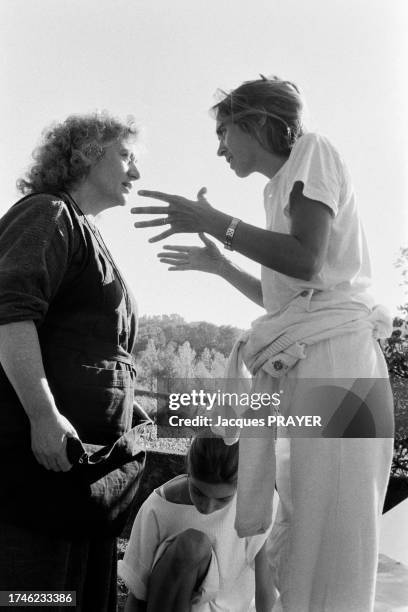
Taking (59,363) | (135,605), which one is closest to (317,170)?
(59,363)

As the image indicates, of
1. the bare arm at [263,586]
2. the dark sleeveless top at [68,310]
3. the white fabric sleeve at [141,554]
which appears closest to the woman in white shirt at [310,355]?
the dark sleeveless top at [68,310]

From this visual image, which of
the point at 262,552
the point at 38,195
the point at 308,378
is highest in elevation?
the point at 38,195

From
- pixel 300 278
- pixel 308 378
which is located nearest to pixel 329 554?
pixel 308 378

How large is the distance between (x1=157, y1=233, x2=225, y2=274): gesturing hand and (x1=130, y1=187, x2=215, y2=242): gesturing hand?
0.33 m

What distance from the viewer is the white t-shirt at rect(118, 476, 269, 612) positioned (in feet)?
6.89

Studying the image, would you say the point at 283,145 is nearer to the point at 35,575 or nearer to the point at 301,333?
the point at 301,333

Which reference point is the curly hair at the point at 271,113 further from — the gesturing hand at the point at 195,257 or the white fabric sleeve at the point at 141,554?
the white fabric sleeve at the point at 141,554

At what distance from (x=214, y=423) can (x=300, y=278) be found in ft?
1.63

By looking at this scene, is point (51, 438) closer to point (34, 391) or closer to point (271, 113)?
point (34, 391)

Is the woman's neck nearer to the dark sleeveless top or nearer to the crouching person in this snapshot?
the dark sleeveless top

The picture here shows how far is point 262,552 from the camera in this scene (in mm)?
2096

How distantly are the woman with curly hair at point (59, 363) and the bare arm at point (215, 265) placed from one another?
0.68ft

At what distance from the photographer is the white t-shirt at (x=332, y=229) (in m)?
1.68

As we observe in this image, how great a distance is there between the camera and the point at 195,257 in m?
2.15
